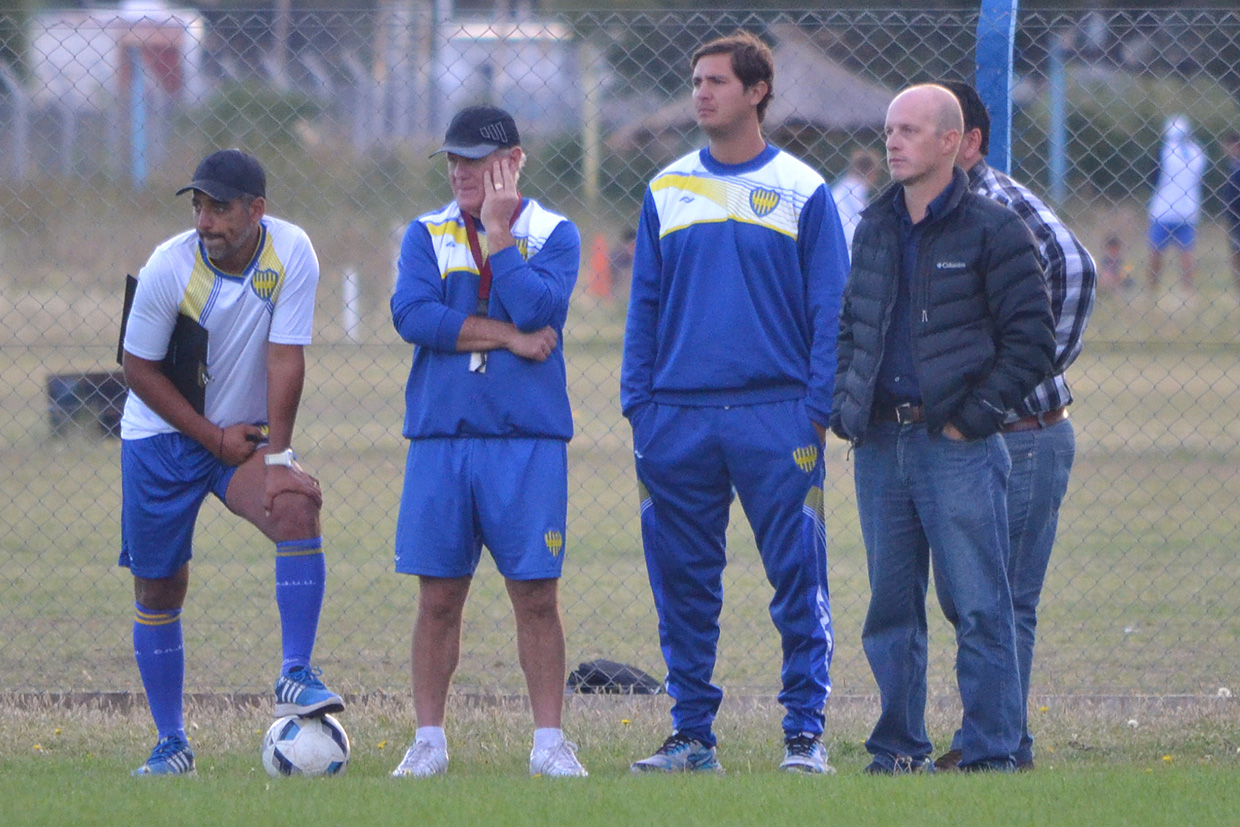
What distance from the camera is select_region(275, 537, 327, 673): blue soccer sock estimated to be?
503 centimetres

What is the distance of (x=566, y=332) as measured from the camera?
1207cm

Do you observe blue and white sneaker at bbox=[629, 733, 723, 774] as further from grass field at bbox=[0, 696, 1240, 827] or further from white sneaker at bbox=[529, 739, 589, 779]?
white sneaker at bbox=[529, 739, 589, 779]

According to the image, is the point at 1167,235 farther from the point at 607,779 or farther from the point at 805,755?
the point at 607,779

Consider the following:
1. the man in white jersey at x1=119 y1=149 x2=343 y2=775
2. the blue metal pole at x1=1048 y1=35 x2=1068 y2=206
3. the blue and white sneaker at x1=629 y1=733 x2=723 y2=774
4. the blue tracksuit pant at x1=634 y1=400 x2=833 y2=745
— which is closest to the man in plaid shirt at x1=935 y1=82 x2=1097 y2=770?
the blue tracksuit pant at x1=634 y1=400 x2=833 y2=745

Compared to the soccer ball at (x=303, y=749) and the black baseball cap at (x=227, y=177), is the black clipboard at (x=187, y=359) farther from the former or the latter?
the soccer ball at (x=303, y=749)

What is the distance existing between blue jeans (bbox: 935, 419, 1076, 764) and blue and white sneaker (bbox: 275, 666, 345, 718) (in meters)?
2.08

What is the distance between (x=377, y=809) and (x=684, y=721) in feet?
4.28

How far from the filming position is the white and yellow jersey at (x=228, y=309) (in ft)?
16.7

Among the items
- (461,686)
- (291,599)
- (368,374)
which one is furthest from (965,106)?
(368,374)

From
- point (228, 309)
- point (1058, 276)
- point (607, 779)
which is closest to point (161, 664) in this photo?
point (228, 309)

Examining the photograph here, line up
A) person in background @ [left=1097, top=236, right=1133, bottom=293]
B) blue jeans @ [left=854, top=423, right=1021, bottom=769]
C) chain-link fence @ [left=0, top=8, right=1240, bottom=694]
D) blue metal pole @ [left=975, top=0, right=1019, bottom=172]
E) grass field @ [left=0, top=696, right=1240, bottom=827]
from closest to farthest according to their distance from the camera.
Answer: grass field @ [left=0, top=696, right=1240, bottom=827] → blue jeans @ [left=854, top=423, right=1021, bottom=769] → blue metal pole @ [left=975, top=0, right=1019, bottom=172] → chain-link fence @ [left=0, top=8, right=1240, bottom=694] → person in background @ [left=1097, top=236, right=1133, bottom=293]

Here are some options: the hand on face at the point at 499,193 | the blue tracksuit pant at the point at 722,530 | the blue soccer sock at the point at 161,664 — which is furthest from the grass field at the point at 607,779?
the hand on face at the point at 499,193

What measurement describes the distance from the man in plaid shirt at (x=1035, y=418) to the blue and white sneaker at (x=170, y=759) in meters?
2.62

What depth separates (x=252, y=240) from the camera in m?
5.13
